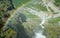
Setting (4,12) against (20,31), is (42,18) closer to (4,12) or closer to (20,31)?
(20,31)

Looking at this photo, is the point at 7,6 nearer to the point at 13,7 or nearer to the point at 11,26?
the point at 13,7

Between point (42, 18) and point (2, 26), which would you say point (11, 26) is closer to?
point (2, 26)

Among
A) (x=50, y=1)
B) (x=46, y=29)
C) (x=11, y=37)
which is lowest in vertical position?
(x=11, y=37)

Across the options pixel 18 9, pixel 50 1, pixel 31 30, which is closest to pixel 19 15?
pixel 18 9

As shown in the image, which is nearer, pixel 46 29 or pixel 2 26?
pixel 46 29

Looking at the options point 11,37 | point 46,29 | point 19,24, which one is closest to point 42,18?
point 46,29

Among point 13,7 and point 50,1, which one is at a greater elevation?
point 50,1

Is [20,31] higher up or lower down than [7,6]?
lower down

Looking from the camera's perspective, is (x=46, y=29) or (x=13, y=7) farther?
(x=13, y=7)

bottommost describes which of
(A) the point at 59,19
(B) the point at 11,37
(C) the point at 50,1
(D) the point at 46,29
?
(B) the point at 11,37
